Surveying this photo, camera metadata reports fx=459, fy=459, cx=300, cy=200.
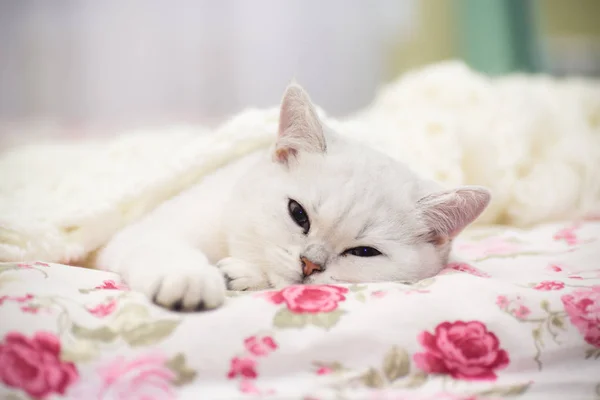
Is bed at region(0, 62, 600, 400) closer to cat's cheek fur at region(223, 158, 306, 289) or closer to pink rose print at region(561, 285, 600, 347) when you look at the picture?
pink rose print at region(561, 285, 600, 347)

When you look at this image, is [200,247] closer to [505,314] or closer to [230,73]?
[505,314]

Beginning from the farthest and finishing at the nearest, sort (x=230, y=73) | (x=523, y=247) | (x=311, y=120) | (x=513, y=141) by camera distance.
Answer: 1. (x=230, y=73)
2. (x=513, y=141)
3. (x=523, y=247)
4. (x=311, y=120)

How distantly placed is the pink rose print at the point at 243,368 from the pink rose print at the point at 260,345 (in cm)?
2

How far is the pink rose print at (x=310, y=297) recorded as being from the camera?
3.01ft

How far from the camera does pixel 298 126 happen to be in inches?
50.5

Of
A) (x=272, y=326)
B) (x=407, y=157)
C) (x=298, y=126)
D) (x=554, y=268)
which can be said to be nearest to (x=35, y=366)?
(x=272, y=326)

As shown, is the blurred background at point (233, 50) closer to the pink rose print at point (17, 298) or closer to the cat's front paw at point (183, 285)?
the cat's front paw at point (183, 285)

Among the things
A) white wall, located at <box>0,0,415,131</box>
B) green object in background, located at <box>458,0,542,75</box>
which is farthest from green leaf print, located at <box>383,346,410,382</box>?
green object in background, located at <box>458,0,542,75</box>

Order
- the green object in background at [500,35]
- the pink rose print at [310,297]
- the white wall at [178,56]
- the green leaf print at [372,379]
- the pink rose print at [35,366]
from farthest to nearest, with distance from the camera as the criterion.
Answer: the green object in background at [500,35] → the white wall at [178,56] → the pink rose print at [310,297] → the green leaf print at [372,379] → the pink rose print at [35,366]

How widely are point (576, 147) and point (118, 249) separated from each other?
2.07 m

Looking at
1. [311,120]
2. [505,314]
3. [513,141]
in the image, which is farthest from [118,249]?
[513,141]

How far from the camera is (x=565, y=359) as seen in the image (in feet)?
2.97

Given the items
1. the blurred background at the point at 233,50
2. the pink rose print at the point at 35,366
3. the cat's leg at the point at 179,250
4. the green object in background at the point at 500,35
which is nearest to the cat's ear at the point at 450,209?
the cat's leg at the point at 179,250

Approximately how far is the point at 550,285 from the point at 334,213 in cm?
53
